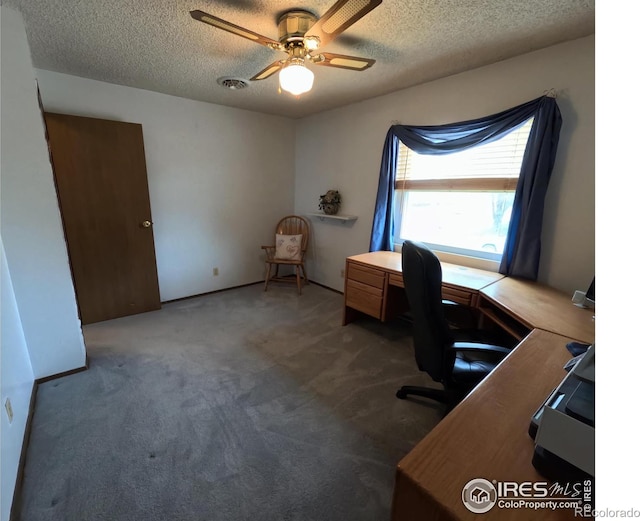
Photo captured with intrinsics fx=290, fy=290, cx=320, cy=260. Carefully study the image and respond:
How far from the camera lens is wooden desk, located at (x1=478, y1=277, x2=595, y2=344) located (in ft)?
4.70

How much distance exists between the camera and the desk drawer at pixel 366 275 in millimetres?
2584

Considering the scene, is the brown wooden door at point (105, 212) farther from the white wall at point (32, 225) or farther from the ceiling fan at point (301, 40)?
the ceiling fan at point (301, 40)

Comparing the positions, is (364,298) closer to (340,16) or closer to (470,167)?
(470,167)

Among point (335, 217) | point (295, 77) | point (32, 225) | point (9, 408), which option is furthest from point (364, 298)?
point (32, 225)

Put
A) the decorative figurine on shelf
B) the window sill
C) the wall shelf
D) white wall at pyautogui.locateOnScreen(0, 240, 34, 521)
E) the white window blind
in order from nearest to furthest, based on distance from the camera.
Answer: white wall at pyautogui.locateOnScreen(0, 240, 34, 521), the white window blind, the window sill, the wall shelf, the decorative figurine on shelf

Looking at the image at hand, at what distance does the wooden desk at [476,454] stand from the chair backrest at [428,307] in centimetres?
42

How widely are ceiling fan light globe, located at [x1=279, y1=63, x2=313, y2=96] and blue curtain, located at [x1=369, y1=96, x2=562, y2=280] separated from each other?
139 cm

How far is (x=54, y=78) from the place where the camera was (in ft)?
8.39

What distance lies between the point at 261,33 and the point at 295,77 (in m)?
0.54

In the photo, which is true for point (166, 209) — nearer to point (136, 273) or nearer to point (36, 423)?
point (136, 273)

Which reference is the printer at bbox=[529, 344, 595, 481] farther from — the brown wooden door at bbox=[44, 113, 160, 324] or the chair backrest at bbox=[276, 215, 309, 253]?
the chair backrest at bbox=[276, 215, 309, 253]

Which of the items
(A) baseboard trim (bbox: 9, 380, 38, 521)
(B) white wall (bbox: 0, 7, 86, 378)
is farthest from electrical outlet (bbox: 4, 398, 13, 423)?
(B) white wall (bbox: 0, 7, 86, 378)

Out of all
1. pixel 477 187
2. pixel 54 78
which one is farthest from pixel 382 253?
pixel 54 78

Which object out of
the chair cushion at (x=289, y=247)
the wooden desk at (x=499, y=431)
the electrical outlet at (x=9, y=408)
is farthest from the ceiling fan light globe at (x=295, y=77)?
the chair cushion at (x=289, y=247)
